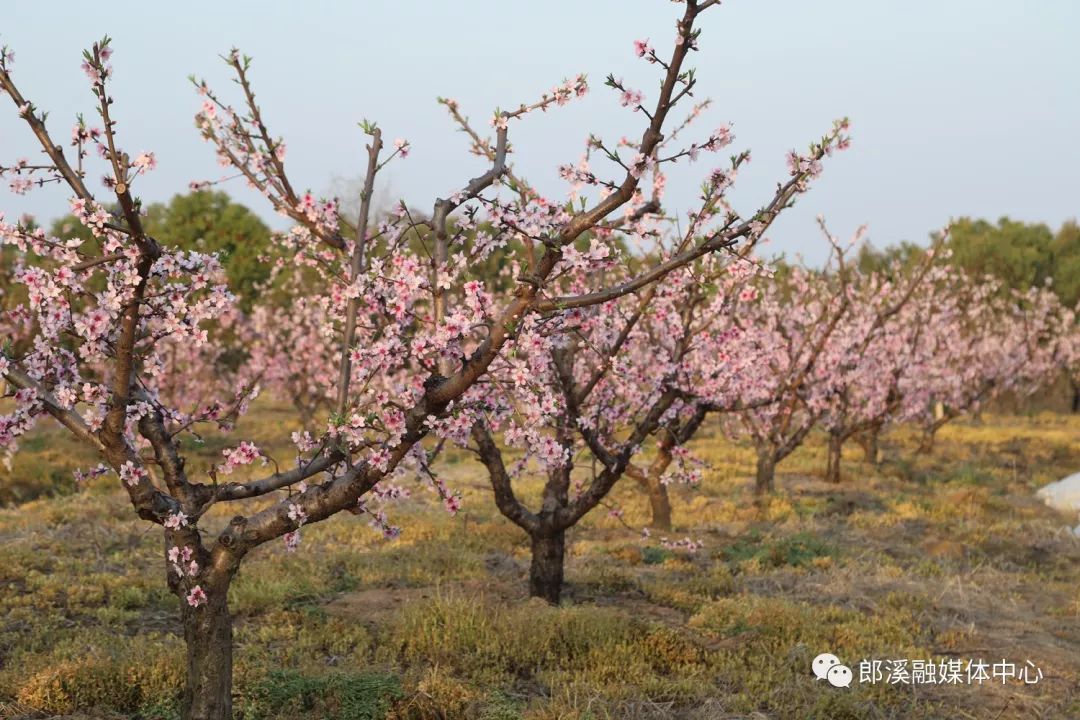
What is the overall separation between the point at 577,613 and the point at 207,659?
3742 mm

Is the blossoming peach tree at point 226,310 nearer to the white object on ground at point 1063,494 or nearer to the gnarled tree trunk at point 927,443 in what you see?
the white object on ground at point 1063,494

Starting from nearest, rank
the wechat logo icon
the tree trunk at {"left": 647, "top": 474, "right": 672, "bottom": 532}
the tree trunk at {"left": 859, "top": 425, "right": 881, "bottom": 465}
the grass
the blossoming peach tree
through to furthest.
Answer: the blossoming peach tree
the grass
the wechat logo icon
the tree trunk at {"left": 647, "top": 474, "right": 672, "bottom": 532}
the tree trunk at {"left": 859, "top": 425, "right": 881, "bottom": 465}

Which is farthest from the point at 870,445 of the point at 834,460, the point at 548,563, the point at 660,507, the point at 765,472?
the point at 548,563

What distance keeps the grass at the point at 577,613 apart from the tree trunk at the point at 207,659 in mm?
580

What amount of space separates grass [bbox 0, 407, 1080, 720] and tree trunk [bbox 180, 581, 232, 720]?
0.58 metres

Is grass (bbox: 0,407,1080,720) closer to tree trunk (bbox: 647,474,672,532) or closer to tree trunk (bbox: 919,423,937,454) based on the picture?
tree trunk (bbox: 647,474,672,532)

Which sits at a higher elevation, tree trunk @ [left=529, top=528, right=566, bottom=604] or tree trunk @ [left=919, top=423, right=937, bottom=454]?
tree trunk @ [left=919, top=423, right=937, bottom=454]

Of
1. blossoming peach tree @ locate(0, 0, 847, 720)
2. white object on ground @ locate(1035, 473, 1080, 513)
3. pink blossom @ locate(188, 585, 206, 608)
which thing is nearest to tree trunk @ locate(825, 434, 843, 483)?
white object on ground @ locate(1035, 473, 1080, 513)

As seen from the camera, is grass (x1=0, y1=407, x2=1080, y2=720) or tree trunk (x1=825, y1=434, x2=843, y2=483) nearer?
grass (x1=0, y1=407, x2=1080, y2=720)

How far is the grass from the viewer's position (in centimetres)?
738

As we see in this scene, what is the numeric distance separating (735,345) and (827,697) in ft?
19.2

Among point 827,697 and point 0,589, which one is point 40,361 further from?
point 827,697

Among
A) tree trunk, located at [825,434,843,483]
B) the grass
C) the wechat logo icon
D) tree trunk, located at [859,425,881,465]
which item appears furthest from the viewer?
tree trunk, located at [859,425,881,465]

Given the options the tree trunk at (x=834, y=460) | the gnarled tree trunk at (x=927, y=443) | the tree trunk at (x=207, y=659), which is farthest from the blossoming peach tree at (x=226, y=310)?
the gnarled tree trunk at (x=927, y=443)
